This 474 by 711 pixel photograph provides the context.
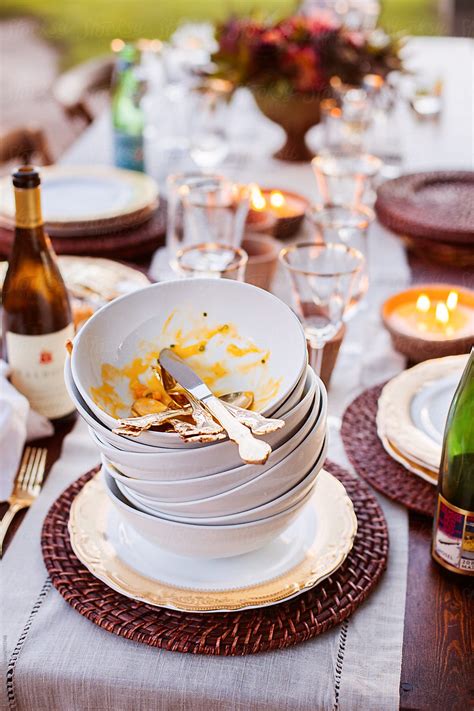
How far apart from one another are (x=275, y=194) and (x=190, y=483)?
957 millimetres

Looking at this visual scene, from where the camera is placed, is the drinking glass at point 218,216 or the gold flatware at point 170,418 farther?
the drinking glass at point 218,216

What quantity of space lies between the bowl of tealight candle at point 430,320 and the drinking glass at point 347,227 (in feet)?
0.23

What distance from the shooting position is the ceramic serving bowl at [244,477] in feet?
2.16

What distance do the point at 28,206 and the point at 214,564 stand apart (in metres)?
0.41

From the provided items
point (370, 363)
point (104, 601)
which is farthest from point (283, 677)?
point (370, 363)

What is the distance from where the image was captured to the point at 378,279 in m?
1.37

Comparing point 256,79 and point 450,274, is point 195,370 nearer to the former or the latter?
point 450,274

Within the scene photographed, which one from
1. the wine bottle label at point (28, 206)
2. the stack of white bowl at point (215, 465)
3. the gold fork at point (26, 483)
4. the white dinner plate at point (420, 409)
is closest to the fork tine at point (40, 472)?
the gold fork at point (26, 483)

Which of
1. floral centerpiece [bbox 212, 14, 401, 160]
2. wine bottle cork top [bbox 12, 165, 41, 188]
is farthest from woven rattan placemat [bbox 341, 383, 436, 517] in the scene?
floral centerpiece [bbox 212, 14, 401, 160]

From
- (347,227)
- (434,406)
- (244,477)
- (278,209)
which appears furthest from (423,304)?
(244,477)

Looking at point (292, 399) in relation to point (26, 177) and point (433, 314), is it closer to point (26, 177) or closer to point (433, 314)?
point (26, 177)

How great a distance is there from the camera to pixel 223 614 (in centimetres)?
71

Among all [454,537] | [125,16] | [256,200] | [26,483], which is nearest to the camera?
[454,537]

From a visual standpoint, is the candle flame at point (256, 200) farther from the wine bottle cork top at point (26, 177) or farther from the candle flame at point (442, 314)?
the wine bottle cork top at point (26, 177)
